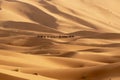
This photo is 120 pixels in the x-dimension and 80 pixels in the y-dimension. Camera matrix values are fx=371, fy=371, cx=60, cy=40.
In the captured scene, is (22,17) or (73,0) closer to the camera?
(22,17)

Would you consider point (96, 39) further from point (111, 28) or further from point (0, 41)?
point (111, 28)

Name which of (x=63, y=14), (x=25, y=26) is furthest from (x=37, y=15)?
(x=25, y=26)

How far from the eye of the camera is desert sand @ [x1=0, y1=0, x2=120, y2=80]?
21.0ft

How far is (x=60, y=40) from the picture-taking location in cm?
1302

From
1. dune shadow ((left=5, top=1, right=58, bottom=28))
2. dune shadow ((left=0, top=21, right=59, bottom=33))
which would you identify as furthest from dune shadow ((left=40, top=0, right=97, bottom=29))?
dune shadow ((left=0, top=21, right=59, bottom=33))

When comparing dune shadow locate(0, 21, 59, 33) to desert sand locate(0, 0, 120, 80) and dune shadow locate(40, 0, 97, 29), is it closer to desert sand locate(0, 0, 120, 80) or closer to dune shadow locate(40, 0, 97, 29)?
desert sand locate(0, 0, 120, 80)

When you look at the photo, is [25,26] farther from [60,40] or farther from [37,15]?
[60,40]

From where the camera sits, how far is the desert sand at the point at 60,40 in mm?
6410

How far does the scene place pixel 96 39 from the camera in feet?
44.2

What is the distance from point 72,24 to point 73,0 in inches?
242

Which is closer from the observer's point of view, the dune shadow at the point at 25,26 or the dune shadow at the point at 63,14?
the dune shadow at the point at 25,26

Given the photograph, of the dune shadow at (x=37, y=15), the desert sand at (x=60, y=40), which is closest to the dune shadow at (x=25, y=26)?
the desert sand at (x=60, y=40)

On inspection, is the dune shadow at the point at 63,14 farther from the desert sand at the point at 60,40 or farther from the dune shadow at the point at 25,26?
the dune shadow at the point at 25,26

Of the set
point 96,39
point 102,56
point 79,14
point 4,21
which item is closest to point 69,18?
point 79,14
